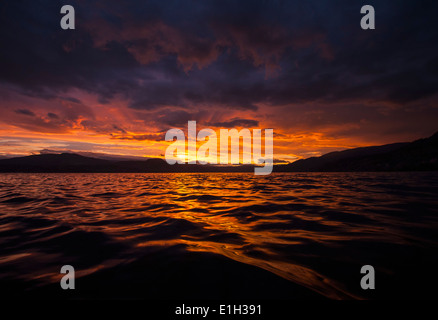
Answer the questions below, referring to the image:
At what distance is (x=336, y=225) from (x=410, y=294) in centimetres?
291

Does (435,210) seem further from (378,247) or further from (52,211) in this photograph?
(52,211)

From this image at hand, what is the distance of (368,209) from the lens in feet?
22.1

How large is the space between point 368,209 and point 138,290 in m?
7.70
